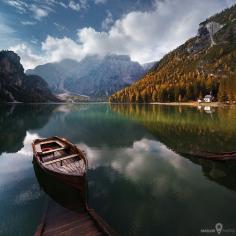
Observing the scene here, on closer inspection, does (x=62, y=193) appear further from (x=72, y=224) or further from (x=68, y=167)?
(x=72, y=224)

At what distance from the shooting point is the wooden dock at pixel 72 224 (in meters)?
12.1

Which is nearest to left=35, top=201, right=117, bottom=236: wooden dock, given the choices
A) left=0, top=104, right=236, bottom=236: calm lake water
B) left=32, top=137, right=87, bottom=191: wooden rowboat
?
left=0, top=104, right=236, bottom=236: calm lake water

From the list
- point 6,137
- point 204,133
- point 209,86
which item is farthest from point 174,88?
point 6,137

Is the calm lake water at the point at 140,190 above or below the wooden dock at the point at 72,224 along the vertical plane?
below

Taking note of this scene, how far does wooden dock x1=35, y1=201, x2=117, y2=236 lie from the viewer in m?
12.1

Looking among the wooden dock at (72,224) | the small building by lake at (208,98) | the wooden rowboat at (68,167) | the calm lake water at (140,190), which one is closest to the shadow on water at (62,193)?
Result: the calm lake water at (140,190)

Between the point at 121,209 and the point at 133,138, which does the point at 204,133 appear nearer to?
the point at 133,138

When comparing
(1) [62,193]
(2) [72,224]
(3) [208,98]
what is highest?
(3) [208,98]

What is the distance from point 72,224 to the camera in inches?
517

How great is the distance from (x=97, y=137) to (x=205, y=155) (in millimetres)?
22501

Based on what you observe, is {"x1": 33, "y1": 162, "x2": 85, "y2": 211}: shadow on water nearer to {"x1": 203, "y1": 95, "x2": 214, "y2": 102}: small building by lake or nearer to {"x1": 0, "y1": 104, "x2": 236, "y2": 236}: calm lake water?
{"x1": 0, "y1": 104, "x2": 236, "y2": 236}: calm lake water

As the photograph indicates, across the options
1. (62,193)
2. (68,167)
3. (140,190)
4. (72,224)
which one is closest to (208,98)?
(140,190)

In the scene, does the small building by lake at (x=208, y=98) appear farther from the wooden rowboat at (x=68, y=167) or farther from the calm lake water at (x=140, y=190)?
the wooden rowboat at (x=68, y=167)

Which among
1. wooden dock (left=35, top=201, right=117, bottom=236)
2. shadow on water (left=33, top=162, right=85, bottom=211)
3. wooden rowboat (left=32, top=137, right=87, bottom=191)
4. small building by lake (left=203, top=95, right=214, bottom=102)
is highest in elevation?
small building by lake (left=203, top=95, right=214, bottom=102)
